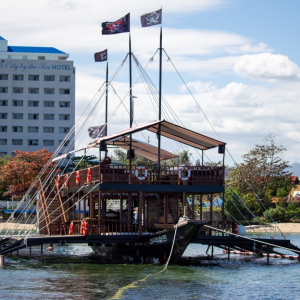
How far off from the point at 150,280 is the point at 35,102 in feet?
255

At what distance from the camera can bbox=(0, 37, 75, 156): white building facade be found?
94.4 m

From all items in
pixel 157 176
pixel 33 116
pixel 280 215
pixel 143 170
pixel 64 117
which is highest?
pixel 33 116

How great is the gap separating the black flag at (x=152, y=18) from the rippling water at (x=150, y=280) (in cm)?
1182

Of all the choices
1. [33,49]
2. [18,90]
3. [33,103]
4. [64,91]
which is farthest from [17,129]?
[33,49]

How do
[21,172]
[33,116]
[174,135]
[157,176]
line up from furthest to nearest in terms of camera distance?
[33,116], [21,172], [174,135], [157,176]

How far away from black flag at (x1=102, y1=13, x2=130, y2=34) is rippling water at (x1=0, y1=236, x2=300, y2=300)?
12.6m

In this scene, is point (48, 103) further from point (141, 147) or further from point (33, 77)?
point (141, 147)

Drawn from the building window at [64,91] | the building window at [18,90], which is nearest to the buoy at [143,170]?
the building window at [64,91]

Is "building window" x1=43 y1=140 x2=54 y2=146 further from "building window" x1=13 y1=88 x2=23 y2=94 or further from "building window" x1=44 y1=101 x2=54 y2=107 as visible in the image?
"building window" x1=13 y1=88 x2=23 y2=94

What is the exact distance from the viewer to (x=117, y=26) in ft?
107

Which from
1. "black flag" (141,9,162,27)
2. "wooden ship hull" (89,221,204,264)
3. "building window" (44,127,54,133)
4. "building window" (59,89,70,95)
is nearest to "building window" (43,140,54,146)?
"building window" (44,127,54,133)

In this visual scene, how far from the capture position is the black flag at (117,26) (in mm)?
32375

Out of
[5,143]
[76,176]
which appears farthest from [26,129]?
[76,176]

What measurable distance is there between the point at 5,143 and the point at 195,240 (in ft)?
241
